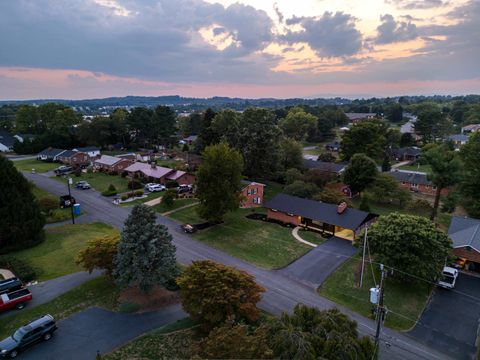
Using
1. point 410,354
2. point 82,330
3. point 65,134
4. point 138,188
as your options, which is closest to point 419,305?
point 410,354

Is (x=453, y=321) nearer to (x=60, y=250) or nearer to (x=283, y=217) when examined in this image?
(x=283, y=217)

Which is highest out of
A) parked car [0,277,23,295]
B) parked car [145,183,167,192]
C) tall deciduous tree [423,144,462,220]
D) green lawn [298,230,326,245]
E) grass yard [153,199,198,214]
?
tall deciduous tree [423,144,462,220]

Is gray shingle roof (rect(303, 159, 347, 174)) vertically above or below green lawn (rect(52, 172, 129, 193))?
above

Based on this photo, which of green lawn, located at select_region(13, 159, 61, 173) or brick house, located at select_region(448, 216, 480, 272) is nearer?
brick house, located at select_region(448, 216, 480, 272)

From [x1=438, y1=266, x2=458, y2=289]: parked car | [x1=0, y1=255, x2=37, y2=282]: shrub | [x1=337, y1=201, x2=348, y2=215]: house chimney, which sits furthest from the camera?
[x1=337, y1=201, x2=348, y2=215]: house chimney

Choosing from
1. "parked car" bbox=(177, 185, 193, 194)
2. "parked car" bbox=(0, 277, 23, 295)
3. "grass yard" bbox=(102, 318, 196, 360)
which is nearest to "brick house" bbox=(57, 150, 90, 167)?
"parked car" bbox=(177, 185, 193, 194)

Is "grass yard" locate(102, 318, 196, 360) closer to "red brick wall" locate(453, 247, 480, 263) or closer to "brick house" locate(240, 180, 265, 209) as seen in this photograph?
"red brick wall" locate(453, 247, 480, 263)
